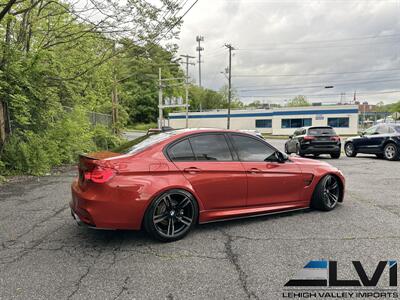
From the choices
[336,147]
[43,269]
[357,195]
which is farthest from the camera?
[336,147]

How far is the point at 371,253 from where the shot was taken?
3506mm

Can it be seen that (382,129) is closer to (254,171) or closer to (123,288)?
(254,171)

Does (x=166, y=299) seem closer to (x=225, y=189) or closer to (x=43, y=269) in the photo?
(x=43, y=269)

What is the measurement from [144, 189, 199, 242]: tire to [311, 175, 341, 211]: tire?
2293 mm

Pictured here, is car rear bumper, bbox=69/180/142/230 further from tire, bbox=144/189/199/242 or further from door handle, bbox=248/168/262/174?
door handle, bbox=248/168/262/174

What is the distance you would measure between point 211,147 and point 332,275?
2.20 meters

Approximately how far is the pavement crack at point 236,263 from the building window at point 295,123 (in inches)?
1670

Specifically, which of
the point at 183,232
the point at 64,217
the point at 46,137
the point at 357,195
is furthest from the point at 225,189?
the point at 46,137

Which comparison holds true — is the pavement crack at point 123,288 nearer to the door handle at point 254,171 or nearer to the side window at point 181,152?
the side window at point 181,152

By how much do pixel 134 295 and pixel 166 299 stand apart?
11.8 inches

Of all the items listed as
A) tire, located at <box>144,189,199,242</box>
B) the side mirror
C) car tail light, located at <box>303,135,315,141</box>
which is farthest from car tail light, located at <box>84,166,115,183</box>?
car tail light, located at <box>303,135,315,141</box>

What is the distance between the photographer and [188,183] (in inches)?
155

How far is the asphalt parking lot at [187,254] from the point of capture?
279cm

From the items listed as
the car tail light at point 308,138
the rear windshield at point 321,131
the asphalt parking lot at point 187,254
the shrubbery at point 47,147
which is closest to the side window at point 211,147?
the asphalt parking lot at point 187,254
